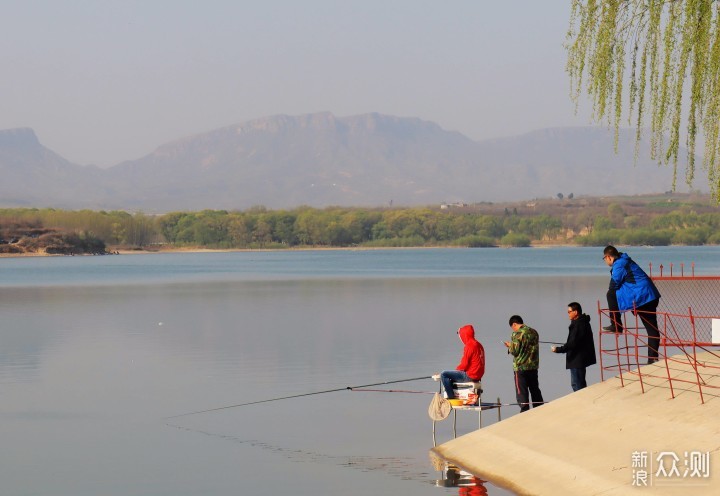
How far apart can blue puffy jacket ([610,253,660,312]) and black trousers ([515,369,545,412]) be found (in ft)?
4.67

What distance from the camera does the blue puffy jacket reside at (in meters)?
15.3

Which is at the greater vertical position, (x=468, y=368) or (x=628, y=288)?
(x=628, y=288)

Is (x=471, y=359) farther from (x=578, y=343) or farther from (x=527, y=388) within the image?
(x=578, y=343)

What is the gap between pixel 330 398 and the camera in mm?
21625

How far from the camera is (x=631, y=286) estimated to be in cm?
1543

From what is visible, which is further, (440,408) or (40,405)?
(40,405)

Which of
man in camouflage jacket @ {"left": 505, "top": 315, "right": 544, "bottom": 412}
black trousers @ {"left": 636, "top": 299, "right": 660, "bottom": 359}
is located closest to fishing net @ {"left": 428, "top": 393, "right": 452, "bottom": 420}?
man in camouflage jacket @ {"left": 505, "top": 315, "right": 544, "bottom": 412}

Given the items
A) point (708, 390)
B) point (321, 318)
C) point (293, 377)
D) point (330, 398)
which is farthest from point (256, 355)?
point (708, 390)

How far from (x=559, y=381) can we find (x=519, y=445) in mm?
8784

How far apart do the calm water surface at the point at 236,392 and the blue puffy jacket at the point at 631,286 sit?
3140 mm

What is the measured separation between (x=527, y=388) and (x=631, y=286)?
1.85 metres

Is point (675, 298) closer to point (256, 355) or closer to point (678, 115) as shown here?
point (256, 355)
